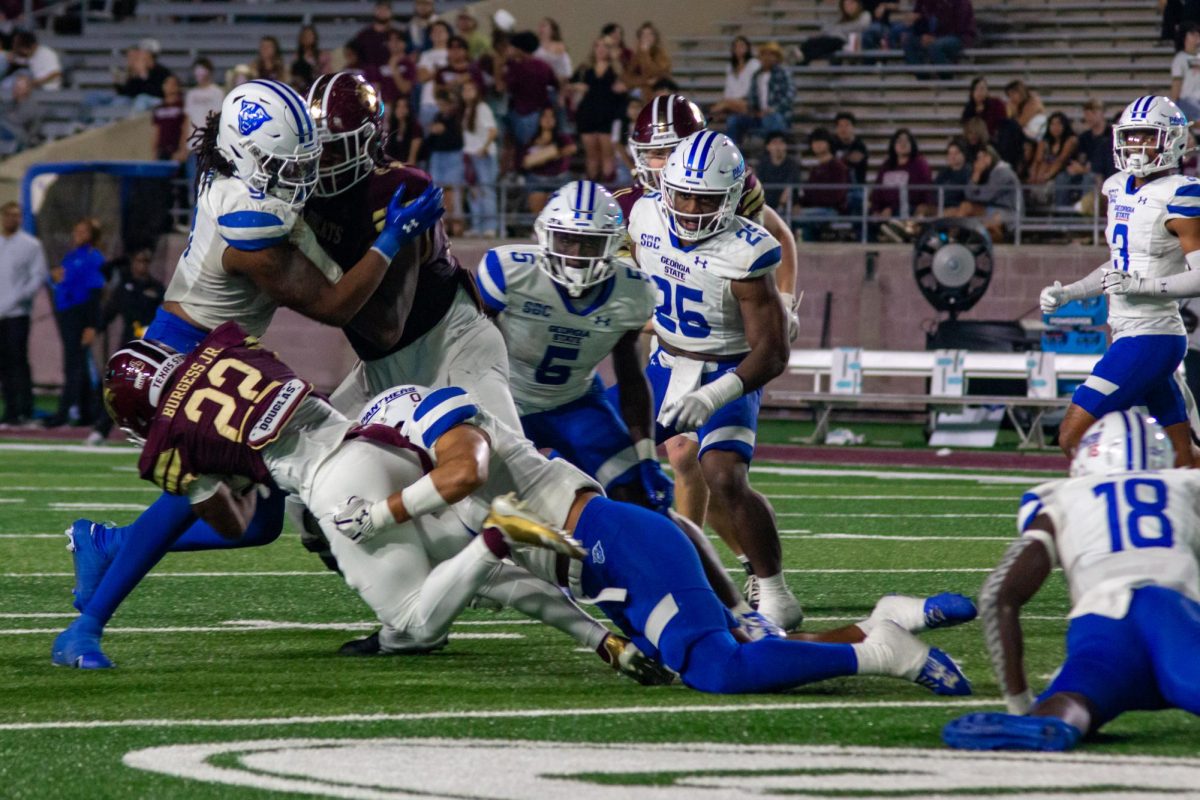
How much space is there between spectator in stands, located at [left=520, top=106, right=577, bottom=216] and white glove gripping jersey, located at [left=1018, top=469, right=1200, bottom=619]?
518 inches

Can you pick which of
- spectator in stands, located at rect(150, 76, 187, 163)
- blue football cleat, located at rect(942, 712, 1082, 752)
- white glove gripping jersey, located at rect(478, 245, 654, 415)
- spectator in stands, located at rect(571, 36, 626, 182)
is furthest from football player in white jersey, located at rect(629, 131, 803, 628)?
spectator in stands, located at rect(150, 76, 187, 163)

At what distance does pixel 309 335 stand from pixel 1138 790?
49.5 feet

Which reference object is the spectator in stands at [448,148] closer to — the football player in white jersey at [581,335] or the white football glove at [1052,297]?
the white football glove at [1052,297]

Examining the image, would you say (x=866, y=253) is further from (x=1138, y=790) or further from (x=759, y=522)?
(x=1138, y=790)

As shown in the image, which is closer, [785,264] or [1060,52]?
[785,264]

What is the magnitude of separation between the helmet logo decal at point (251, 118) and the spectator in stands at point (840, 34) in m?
13.9

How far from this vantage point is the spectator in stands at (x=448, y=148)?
1691 centimetres

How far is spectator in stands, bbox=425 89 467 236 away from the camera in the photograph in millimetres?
16906

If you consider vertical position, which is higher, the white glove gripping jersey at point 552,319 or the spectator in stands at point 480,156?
the spectator in stands at point 480,156

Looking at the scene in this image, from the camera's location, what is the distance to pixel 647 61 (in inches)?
690

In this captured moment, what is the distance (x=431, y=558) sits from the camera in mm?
4961

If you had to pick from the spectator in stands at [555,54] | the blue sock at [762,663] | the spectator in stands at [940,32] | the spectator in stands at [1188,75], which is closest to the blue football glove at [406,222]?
the blue sock at [762,663]

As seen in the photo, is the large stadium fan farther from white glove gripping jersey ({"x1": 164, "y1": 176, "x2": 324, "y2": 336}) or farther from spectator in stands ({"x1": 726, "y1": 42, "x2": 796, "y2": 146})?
white glove gripping jersey ({"x1": 164, "y1": 176, "x2": 324, "y2": 336})

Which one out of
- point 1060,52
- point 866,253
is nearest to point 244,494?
point 866,253
